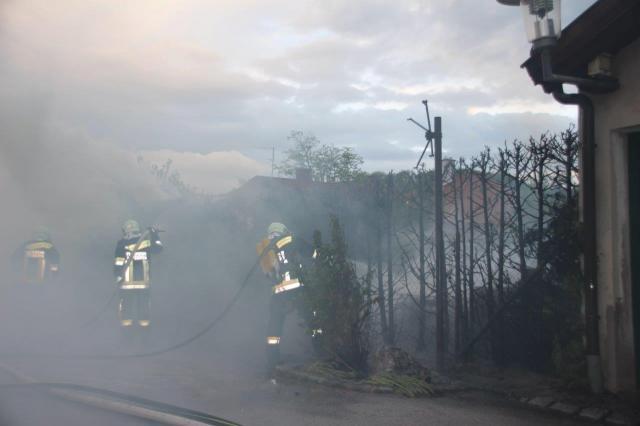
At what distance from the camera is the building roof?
529 centimetres

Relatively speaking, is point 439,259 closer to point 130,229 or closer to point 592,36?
point 592,36

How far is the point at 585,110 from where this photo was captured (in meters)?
5.89

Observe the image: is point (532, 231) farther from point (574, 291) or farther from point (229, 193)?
point (229, 193)

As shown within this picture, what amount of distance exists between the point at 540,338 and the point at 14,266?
936 centimetres

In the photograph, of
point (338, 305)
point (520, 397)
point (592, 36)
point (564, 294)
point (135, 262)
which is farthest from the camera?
point (135, 262)

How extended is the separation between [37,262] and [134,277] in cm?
269

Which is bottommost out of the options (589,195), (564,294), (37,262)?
(564,294)

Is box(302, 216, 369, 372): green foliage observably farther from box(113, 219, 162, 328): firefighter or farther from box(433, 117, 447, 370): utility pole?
box(113, 219, 162, 328): firefighter

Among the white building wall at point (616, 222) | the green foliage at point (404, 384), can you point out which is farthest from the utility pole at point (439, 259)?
the white building wall at point (616, 222)

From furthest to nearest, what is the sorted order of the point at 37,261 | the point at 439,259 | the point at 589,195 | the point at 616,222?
the point at 37,261
the point at 439,259
the point at 589,195
the point at 616,222

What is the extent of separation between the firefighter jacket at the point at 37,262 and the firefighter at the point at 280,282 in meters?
5.21

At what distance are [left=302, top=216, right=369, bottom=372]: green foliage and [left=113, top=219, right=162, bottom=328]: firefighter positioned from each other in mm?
3423

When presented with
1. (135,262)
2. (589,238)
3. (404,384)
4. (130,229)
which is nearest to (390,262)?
(404,384)

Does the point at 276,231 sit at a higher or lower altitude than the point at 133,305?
higher
